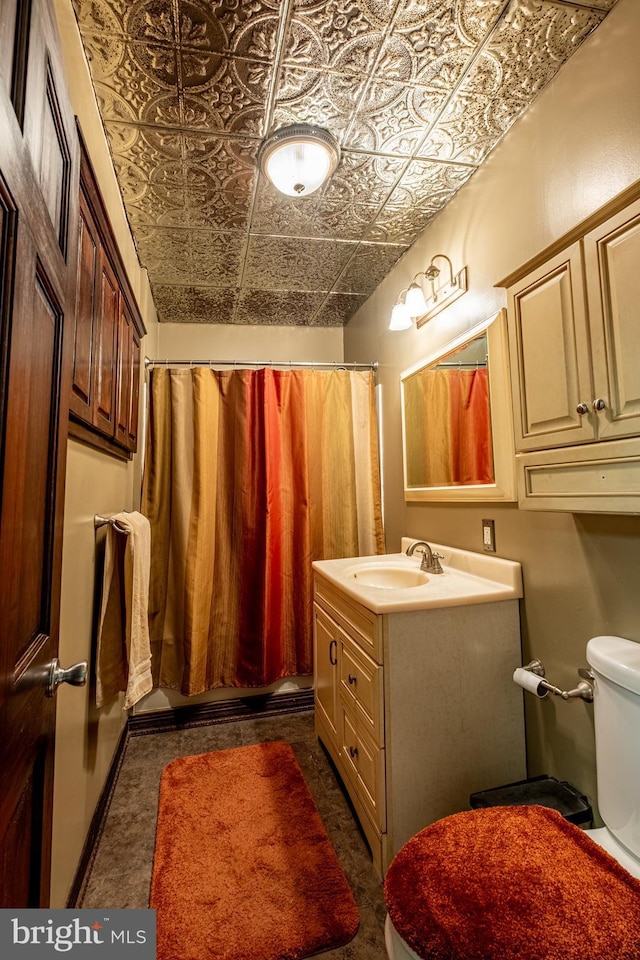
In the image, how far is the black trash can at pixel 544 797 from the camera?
3.60ft

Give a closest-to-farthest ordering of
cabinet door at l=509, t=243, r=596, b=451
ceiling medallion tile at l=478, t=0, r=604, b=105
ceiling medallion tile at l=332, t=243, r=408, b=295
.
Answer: cabinet door at l=509, t=243, r=596, b=451
ceiling medallion tile at l=478, t=0, r=604, b=105
ceiling medallion tile at l=332, t=243, r=408, b=295

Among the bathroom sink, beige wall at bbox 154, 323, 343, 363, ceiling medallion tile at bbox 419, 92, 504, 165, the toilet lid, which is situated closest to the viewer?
the toilet lid

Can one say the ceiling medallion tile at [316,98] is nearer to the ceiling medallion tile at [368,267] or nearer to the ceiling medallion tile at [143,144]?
the ceiling medallion tile at [143,144]

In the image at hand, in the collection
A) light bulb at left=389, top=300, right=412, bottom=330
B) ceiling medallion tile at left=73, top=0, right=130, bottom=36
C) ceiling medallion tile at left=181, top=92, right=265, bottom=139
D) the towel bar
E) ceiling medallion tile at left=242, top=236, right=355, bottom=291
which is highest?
ceiling medallion tile at left=242, top=236, right=355, bottom=291

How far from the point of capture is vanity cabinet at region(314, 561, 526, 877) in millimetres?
1259

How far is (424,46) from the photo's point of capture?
1132mm

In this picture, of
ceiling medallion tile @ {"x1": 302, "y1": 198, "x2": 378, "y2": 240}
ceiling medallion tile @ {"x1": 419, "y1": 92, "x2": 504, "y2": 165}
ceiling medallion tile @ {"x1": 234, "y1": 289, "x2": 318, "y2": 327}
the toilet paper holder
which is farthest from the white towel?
ceiling medallion tile @ {"x1": 419, "y1": 92, "x2": 504, "y2": 165}

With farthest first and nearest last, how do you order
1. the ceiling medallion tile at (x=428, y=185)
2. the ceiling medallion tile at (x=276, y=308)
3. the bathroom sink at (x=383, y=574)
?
the ceiling medallion tile at (x=276, y=308)
the bathroom sink at (x=383, y=574)
the ceiling medallion tile at (x=428, y=185)

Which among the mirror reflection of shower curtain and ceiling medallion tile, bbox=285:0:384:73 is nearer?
ceiling medallion tile, bbox=285:0:384:73

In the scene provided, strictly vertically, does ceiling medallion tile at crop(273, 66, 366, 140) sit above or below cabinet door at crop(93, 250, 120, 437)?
above

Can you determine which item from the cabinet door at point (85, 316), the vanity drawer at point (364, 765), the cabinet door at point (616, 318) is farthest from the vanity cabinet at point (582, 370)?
the cabinet door at point (85, 316)

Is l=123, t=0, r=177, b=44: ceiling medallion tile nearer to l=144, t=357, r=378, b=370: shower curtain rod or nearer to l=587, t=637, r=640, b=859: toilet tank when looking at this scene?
l=144, t=357, r=378, b=370: shower curtain rod

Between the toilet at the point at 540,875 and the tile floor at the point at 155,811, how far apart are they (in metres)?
0.55

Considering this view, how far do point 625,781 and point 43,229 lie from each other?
149 cm
